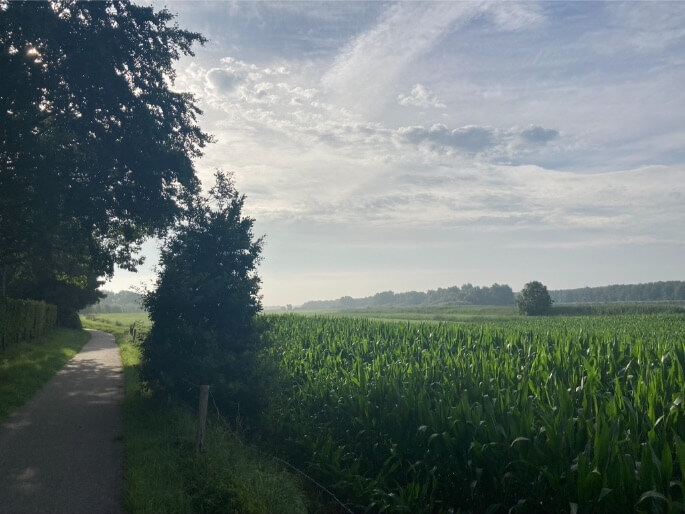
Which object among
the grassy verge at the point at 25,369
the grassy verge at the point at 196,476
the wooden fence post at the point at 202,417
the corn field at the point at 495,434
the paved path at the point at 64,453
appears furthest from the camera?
the grassy verge at the point at 25,369

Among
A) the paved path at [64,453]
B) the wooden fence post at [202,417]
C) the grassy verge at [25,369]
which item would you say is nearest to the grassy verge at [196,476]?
the wooden fence post at [202,417]

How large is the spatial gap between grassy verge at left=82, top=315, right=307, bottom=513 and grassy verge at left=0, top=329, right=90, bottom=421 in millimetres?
4784

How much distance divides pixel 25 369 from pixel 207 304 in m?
10.0

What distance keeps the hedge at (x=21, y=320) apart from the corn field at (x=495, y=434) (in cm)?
1368

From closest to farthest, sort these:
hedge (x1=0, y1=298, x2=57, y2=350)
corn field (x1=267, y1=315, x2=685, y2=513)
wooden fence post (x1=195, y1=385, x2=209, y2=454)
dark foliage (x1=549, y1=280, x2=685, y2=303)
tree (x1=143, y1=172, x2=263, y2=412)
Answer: corn field (x1=267, y1=315, x2=685, y2=513), wooden fence post (x1=195, y1=385, x2=209, y2=454), tree (x1=143, y1=172, x2=263, y2=412), hedge (x1=0, y1=298, x2=57, y2=350), dark foliage (x1=549, y1=280, x2=685, y2=303)

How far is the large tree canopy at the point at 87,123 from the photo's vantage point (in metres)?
14.5

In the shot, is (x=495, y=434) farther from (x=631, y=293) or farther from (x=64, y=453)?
(x=631, y=293)

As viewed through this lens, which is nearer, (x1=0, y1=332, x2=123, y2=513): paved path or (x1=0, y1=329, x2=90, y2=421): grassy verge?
(x1=0, y1=332, x2=123, y2=513): paved path

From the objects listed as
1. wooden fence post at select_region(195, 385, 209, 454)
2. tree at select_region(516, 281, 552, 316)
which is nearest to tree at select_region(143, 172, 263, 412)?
wooden fence post at select_region(195, 385, 209, 454)

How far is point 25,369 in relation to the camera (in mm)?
18781

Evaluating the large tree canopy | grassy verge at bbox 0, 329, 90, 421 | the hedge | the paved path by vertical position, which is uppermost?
the large tree canopy

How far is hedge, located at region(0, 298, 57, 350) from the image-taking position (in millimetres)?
22084

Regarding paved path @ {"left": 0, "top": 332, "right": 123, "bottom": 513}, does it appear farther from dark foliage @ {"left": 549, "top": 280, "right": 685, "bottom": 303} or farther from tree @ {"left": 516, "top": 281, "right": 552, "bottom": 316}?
dark foliage @ {"left": 549, "top": 280, "right": 685, "bottom": 303}

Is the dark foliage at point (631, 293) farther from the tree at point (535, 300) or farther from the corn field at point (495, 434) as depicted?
the corn field at point (495, 434)
